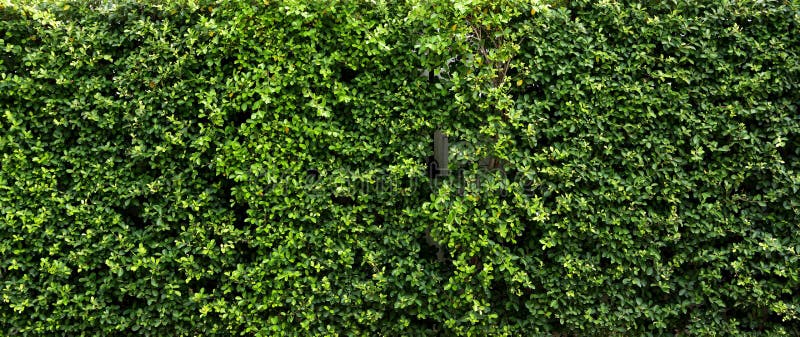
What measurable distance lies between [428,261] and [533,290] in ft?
2.59

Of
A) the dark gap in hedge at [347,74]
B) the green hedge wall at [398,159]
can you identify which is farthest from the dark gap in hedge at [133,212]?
the dark gap in hedge at [347,74]

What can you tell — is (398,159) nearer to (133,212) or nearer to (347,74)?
(347,74)

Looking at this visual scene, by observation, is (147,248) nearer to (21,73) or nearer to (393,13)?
(21,73)

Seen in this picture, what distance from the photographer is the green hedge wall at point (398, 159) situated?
3699 millimetres

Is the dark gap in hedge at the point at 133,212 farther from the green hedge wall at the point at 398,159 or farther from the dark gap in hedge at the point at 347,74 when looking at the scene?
the dark gap in hedge at the point at 347,74

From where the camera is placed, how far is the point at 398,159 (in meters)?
3.77

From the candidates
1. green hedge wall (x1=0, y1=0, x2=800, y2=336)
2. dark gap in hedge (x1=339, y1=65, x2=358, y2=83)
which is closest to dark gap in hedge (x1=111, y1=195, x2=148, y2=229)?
green hedge wall (x1=0, y1=0, x2=800, y2=336)

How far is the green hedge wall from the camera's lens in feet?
12.1

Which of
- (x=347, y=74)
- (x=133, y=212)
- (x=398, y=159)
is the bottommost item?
(x=133, y=212)

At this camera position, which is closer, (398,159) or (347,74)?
(398,159)

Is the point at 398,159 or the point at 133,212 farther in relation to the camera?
the point at 133,212

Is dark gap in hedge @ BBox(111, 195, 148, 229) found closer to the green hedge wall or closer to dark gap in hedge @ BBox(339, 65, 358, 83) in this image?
the green hedge wall

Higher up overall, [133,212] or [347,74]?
[347,74]

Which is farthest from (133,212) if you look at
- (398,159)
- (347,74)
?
(398,159)
